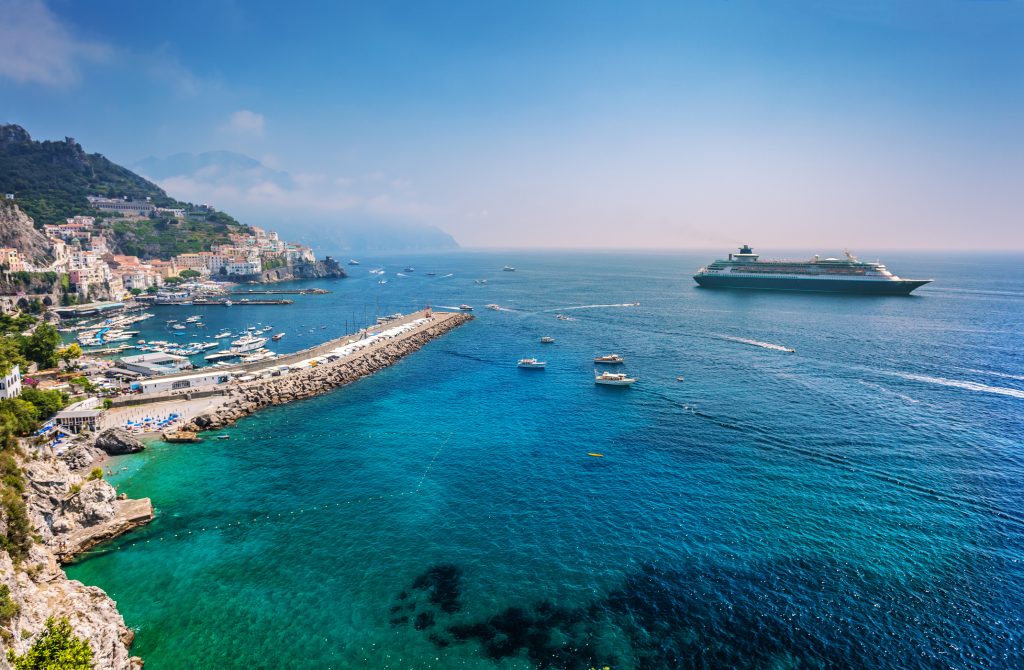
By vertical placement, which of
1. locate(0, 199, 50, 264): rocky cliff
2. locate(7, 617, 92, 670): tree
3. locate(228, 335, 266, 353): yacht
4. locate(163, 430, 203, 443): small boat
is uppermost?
locate(0, 199, 50, 264): rocky cliff

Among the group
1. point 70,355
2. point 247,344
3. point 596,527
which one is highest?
point 70,355

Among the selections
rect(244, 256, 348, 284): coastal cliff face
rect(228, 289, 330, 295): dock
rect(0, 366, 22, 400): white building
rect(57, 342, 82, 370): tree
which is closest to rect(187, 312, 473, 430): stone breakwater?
rect(0, 366, 22, 400): white building

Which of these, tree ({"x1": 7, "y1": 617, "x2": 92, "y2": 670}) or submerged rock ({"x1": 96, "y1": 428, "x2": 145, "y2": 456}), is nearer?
tree ({"x1": 7, "y1": 617, "x2": 92, "y2": 670})

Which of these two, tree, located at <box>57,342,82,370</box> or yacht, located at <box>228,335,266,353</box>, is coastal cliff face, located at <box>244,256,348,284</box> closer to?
yacht, located at <box>228,335,266,353</box>

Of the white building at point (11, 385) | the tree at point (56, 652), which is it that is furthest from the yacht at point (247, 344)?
the tree at point (56, 652)

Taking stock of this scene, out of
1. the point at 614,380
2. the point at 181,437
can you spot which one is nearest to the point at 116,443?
the point at 181,437

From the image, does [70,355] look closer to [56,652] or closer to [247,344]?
[247,344]
